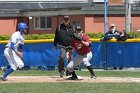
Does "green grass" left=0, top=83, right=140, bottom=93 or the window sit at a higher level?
the window

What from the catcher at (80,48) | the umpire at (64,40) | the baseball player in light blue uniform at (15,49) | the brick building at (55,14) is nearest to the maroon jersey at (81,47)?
the catcher at (80,48)

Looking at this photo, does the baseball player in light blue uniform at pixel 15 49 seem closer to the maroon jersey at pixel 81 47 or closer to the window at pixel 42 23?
the maroon jersey at pixel 81 47

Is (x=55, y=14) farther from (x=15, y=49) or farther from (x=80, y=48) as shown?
(x=15, y=49)

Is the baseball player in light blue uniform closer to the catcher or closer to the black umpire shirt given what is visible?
the catcher

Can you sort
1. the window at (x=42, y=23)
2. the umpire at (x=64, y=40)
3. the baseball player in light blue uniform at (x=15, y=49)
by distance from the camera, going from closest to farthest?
the baseball player in light blue uniform at (x=15, y=49), the umpire at (x=64, y=40), the window at (x=42, y=23)

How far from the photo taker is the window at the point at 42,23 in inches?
1657

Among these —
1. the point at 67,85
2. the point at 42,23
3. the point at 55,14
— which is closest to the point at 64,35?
the point at 67,85

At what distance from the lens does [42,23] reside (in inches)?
1682

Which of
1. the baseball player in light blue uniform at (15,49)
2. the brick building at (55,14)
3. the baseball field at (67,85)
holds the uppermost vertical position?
the brick building at (55,14)

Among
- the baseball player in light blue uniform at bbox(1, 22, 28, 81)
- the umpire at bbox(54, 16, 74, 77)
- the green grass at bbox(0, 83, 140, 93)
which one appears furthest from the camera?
the umpire at bbox(54, 16, 74, 77)

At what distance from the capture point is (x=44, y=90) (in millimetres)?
12672

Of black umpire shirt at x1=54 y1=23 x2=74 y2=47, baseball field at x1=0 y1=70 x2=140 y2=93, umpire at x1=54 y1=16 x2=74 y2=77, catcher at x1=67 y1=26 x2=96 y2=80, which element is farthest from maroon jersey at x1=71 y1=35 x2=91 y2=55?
black umpire shirt at x1=54 y1=23 x2=74 y2=47

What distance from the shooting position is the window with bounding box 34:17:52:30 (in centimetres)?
4209

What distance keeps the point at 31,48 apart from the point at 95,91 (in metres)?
9.66
